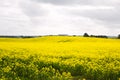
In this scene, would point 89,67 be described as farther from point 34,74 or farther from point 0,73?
point 0,73

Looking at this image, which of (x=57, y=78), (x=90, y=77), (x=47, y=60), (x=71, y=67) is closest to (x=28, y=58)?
(x=47, y=60)

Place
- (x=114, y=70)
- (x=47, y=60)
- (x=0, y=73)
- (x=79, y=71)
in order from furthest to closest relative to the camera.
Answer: (x=47, y=60) < (x=79, y=71) < (x=114, y=70) < (x=0, y=73)

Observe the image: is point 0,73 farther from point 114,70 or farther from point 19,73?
point 114,70

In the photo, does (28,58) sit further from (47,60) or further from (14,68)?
(14,68)

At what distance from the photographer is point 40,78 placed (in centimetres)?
1630

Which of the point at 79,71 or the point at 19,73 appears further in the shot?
the point at 79,71

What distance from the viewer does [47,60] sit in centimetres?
2166

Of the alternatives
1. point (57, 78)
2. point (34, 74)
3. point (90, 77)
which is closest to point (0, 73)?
point (34, 74)

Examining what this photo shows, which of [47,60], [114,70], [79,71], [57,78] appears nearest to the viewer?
[57,78]

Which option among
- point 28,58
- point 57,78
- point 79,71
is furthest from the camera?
point 28,58

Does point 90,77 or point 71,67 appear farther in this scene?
point 71,67

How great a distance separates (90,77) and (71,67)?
188 centimetres

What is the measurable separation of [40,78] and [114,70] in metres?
3.91

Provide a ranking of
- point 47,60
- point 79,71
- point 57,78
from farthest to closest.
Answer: point 47,60 < point 79,71 < point 57,78
